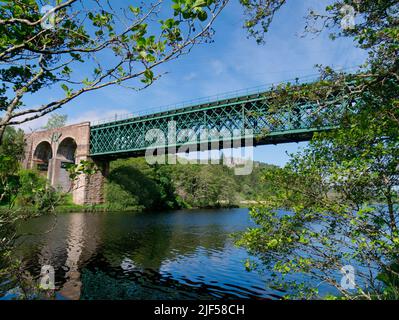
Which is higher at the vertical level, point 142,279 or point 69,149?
point 69,149

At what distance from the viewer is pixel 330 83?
7.38 metres

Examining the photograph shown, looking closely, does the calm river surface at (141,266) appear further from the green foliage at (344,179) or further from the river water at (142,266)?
the green foliage at (344,179)

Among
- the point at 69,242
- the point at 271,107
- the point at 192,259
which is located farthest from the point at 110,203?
the point at 271,107

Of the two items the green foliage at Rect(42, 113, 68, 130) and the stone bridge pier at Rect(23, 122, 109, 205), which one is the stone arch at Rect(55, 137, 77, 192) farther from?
→ the green foliage at Rect(42, 113, 68, 130)

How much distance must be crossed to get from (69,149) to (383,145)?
69924 mm

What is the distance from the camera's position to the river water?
13.3m

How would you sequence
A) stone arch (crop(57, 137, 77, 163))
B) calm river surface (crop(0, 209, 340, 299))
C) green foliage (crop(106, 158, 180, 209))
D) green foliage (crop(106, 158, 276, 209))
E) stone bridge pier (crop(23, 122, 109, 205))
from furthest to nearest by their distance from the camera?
stone arch (crop(57, 137, 77, 163)) → green foliage (crop(106, 158, 276, 209)) → stone bridge pier (crop(23, 122, 109, 205)) → green foliage (crop(106, 158, 180, 209)) → calm river surface (crop(0, 209, 340, 299))

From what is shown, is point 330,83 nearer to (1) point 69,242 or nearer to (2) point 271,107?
(2) point 271,107

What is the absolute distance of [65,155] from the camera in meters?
66.9

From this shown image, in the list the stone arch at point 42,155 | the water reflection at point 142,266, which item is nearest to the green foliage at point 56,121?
the stone arch at point 42,155

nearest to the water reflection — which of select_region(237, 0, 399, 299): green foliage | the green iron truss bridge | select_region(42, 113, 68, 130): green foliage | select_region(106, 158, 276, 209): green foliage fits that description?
select_region(237, 0, 399, 299): green foliage

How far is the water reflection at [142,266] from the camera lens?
527 inches

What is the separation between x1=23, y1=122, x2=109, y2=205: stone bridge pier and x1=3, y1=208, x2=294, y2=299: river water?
31264 millimetres
